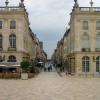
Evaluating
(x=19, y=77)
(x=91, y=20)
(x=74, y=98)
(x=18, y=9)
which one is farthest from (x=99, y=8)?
(x=74, y=98)

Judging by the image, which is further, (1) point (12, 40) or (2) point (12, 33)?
(1) point (12, 40)

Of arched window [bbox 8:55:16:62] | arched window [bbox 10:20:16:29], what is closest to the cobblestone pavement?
arched window [bbox 8:55:16:62]

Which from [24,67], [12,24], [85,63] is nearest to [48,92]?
[24,67]

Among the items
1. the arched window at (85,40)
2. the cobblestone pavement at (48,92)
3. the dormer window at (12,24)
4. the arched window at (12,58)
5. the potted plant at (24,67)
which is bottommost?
the cobblestone pavement at (48,92)

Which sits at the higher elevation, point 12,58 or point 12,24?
point 12,24

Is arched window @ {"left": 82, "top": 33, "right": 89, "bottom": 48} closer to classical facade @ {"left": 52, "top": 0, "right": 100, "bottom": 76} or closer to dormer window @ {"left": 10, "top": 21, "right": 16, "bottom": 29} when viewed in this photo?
classical facade @ {"left": 52, "top": 0, "right": 100, "bottom": 76}

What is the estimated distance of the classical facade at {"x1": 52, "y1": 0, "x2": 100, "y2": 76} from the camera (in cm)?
7975

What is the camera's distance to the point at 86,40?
8100 centimetres

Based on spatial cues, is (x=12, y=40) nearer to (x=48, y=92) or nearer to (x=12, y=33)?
(x=12, y=33)

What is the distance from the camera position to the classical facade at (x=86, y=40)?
262 ft

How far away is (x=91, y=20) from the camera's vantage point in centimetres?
8062

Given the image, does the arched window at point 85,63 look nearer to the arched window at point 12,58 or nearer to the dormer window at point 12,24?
the arched window at point 12,58

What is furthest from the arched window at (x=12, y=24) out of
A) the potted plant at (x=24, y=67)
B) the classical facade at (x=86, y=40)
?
the potted plant at (x=24, y=67)

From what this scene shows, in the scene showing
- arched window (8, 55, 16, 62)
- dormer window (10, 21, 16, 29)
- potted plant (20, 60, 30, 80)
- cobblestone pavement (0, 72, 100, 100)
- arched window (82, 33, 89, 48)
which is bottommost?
cobblestone pavement (0, 72, 100, 100)
